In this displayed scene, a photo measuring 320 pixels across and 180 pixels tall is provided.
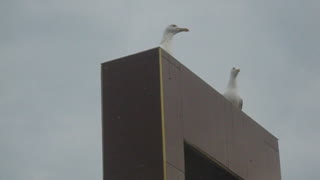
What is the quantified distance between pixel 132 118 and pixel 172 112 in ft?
2.21

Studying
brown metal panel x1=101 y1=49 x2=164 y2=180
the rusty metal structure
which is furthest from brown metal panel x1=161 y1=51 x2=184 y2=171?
brown metal panel x1=101 y1=49 x2=164 y2=180

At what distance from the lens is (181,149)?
17.6 metres

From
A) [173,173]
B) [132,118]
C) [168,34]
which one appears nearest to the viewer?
[173,173]

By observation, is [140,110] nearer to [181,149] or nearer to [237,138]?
[181,149]

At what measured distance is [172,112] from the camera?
692 inches

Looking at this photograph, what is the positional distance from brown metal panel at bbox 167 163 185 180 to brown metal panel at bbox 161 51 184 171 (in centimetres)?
7

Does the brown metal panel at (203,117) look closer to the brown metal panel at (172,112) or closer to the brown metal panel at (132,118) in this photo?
the brown metal panel at (172,112)

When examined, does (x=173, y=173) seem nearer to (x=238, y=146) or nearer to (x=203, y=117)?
(x=203, y=117)

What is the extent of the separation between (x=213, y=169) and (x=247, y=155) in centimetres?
70

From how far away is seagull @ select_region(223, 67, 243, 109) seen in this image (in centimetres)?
2066

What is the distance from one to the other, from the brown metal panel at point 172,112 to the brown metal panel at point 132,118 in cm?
17

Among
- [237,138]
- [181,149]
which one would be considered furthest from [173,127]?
[237,138]

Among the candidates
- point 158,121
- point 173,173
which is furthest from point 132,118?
point 173,173

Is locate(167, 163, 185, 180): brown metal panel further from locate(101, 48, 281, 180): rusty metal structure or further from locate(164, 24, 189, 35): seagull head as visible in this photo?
locate(164, 24, 189, 35): seagull head
